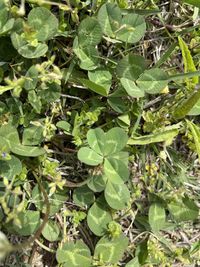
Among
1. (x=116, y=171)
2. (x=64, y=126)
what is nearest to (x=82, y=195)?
(x=116, y=171)

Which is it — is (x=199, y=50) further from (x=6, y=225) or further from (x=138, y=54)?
(x=6, y=225)

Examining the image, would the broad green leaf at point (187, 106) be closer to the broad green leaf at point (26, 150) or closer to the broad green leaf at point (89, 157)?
the broad green leaf at point (89, 157)

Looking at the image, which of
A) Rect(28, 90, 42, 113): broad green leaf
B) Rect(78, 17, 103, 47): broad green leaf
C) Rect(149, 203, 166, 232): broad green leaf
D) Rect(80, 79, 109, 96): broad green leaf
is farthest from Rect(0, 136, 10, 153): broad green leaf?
Rect(149, 203, 166, 232): broad green leaf

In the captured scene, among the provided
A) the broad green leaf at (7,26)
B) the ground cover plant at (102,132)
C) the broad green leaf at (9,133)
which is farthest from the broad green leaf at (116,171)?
the broad green leaf at (7,26)

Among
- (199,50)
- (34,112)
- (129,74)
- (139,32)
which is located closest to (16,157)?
(34,112)

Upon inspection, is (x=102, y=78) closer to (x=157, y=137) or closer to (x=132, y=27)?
(x=132, y=27)

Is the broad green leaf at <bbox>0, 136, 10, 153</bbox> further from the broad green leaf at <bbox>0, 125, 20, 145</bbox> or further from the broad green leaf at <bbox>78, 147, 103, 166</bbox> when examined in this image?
the broad green leaf at <bbox>78, 147, 103, 166</bbox>
